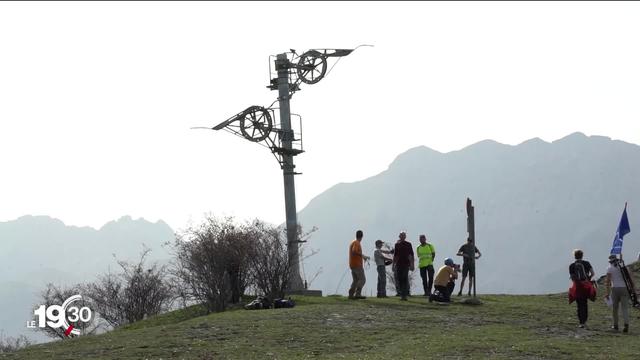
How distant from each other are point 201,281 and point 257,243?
1935 mm

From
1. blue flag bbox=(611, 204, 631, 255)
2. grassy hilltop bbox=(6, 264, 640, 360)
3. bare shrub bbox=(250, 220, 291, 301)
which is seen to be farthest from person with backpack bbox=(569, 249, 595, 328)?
bare shrub bbox=(250, 220, 291, 301)

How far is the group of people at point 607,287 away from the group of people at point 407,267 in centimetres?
504

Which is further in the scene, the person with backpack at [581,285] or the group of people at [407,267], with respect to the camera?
the group of people at [407,267]

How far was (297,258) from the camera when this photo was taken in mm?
29891

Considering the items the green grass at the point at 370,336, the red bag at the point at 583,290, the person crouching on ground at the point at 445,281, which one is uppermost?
the person crouching on ground at the point at 445,281

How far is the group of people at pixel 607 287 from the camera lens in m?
20.0

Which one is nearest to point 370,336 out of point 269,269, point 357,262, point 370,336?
point 370,336

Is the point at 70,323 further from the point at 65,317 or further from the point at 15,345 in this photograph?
the point at 15,345

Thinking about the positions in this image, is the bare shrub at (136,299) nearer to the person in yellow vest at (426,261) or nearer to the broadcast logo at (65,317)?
the broadcast logo at (65,317)

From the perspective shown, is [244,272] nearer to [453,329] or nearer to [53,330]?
[453,329]

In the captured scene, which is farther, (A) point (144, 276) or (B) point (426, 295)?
(A) point (144, 276)

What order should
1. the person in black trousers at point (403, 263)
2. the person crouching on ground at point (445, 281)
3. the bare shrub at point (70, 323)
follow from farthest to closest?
the bare shrub at point (70, 323) < the person in black trousers at point (403, 263) < the person crouching on ground at point (445, 281)

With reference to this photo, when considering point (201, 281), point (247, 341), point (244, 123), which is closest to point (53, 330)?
point (244, 123)

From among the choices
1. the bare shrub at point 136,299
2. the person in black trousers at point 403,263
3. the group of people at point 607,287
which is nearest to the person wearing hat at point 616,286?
the group of people at point 607,287
